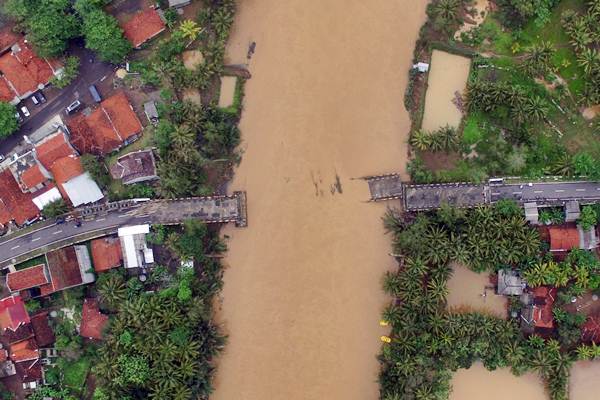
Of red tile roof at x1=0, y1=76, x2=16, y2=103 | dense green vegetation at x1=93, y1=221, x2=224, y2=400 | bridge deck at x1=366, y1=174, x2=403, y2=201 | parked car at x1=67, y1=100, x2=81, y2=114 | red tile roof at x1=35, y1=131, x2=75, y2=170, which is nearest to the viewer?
dense green vegetation at x1=93, y1=221, x2=224, y2=400

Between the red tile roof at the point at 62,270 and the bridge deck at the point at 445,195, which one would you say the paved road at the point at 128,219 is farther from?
the bridge deck at the point at 445,195

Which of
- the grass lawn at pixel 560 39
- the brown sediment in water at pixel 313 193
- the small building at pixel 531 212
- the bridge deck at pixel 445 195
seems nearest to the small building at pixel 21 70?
the brown sediment in water at pixel 313 193

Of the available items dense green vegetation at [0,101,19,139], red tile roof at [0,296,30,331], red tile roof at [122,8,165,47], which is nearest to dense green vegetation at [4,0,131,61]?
red tile roof at [122,8,165,47]

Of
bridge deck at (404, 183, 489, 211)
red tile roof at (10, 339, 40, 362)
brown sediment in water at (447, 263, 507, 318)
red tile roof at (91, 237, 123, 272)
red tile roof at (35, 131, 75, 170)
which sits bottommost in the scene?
red tile roof at (10, 339, 40, 362)

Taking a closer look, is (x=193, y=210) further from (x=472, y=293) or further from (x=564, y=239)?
(x=564, y=239)

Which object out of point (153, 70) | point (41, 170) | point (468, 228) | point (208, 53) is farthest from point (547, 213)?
point (41, 170)

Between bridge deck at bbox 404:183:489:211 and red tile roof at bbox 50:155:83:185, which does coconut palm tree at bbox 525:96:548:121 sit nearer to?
bridge deck at bbox 404:183:489:211
